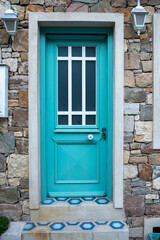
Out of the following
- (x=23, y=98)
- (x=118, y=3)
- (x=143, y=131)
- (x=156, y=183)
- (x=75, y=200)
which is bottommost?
(x=75, y=200)

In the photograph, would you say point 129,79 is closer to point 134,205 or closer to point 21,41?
point 21,41

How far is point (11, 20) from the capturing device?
2.65 m

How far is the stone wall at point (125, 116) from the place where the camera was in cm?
278

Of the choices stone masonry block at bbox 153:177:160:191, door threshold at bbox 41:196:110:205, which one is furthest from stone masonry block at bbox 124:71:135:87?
door threshold at bbox 41:196:110:205

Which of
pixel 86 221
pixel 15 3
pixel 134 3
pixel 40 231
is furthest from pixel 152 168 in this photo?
pixel 15 3

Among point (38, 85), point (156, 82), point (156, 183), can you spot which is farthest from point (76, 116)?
point (156, 183)

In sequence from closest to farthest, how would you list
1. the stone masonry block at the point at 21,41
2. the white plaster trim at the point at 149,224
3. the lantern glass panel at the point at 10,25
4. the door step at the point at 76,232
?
the door step at the point at 76,232 < the lantern glass panel at the point at 10,25 < the stone masonry block at the point at 21,41 < the white plaster trim at the point at 149,224

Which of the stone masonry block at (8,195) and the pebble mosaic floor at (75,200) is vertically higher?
the stone masonry block at (8,195)

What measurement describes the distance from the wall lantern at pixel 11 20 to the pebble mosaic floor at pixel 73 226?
2408 millimetres

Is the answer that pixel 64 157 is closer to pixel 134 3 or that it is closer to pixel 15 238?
pixel 15 238

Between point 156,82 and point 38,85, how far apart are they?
1.55 metres

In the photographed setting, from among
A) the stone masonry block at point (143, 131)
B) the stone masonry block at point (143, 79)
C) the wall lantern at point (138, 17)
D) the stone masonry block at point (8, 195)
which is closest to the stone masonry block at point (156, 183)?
the stone masonry block at point (143, 131)

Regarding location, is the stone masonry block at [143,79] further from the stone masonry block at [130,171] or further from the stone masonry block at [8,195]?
the stone masonry block at [8,195]

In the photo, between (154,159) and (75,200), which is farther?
(75,200)
